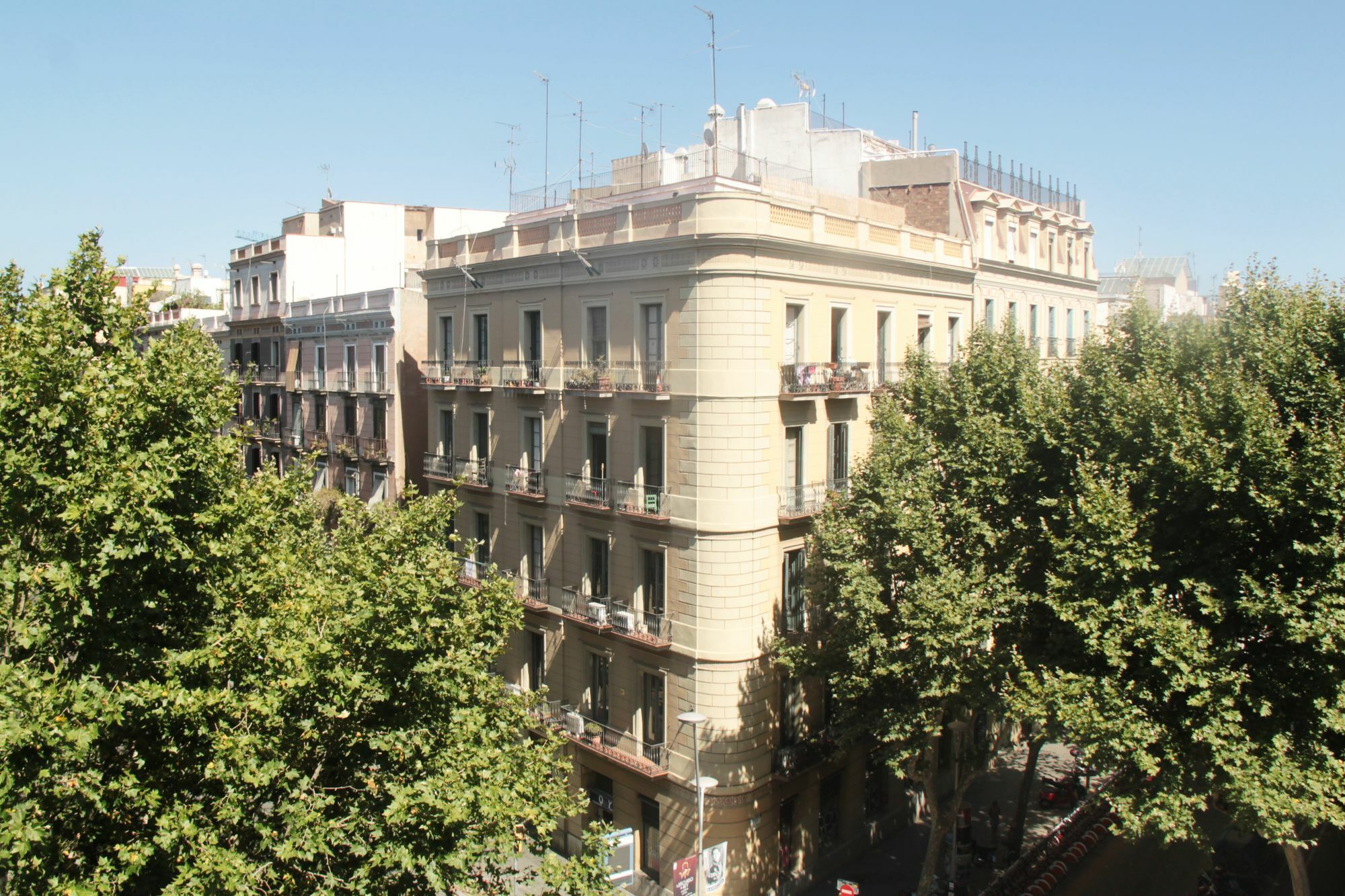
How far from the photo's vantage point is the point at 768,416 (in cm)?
2542

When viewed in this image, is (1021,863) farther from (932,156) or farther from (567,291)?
(932,156)

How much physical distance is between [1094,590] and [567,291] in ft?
54.7

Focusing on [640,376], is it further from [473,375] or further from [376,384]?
[376,384]

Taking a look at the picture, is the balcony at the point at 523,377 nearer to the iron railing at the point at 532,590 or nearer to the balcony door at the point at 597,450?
the balcony door at the point at 597,450

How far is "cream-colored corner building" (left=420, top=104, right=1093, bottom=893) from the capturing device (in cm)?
2491

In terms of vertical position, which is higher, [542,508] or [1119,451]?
[1119,451]

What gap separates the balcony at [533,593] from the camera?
97.0 ft

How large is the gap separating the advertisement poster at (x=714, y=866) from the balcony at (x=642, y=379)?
36.2 feet

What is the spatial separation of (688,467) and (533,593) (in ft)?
26.3

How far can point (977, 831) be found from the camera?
101ft

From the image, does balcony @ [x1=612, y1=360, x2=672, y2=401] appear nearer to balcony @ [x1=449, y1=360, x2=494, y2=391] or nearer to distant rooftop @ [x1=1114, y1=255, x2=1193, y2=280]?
balcony @ [x1=449, y1=360, x2=494, y2=391]

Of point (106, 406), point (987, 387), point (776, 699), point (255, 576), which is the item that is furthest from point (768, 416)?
point (106, 406)

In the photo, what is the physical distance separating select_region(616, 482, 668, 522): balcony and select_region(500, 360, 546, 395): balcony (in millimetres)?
4703

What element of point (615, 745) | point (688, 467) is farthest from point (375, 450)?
point (688, 467)
